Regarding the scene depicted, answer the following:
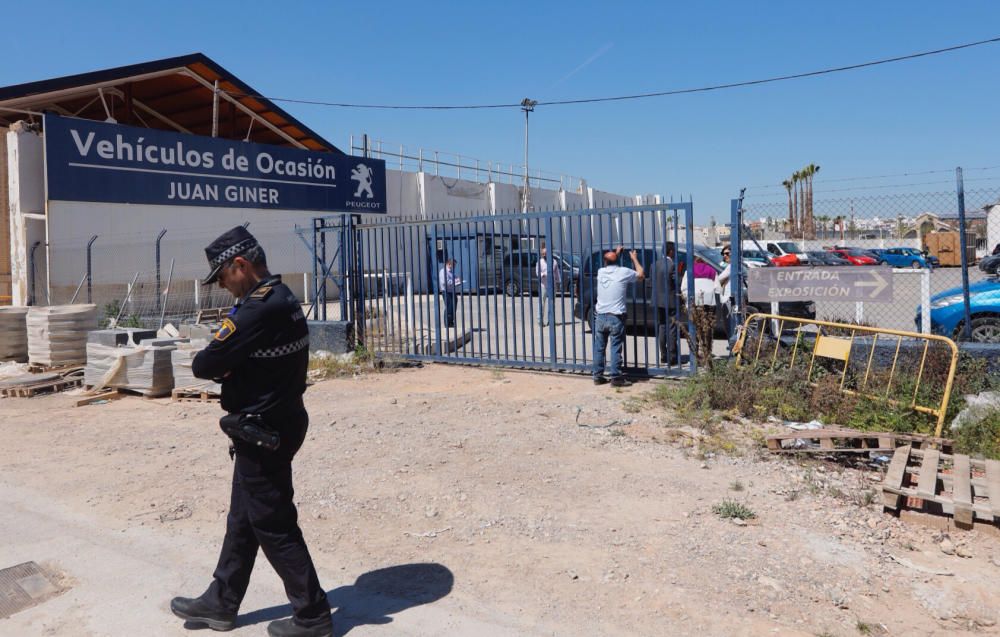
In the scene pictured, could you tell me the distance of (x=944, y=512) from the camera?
199 inches

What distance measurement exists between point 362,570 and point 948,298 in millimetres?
8132

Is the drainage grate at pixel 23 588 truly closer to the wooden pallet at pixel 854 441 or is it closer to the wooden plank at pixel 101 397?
the wooden pallet at pixel 854 441

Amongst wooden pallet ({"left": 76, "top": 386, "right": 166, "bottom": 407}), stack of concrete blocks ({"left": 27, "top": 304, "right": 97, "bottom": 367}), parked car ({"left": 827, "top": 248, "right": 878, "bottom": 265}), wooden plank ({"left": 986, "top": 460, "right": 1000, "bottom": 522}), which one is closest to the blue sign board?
stack of concrete blocks ({"left": 27, "top": 304, "right": 97, "bottom": 367})

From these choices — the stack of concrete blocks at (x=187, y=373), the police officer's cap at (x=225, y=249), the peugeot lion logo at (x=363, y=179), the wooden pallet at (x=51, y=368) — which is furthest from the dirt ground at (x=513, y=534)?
the peugeot lion logo at (x=363, y=179)

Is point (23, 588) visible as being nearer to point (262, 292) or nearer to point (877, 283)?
point (262, 292)

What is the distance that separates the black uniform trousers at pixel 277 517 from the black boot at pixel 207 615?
267 mm

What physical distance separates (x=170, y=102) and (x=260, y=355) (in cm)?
2279

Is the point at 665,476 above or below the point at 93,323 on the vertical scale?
below

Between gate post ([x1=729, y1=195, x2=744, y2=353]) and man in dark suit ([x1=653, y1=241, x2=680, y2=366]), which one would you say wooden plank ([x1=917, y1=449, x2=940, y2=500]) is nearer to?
gate post ([x1=729, y1=195, x2=744, y2=353])

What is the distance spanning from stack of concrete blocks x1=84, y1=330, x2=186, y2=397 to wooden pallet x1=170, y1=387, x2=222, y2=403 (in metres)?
0.37

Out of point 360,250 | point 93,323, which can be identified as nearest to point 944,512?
point 360,250

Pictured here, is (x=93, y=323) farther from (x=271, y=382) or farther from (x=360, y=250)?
(x=271, y=382)

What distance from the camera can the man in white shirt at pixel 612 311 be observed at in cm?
923

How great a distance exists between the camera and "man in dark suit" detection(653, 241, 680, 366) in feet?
30.2
